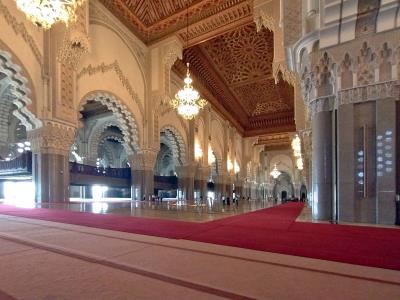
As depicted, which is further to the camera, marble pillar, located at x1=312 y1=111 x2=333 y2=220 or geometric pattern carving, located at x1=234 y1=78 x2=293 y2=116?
geometric pattern carving, located at x1=234 y1=78 x2=293 y2=116

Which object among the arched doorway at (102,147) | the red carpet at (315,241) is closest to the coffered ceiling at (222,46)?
the arched doorway at (102,147)

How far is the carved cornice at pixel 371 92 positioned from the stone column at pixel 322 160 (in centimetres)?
30

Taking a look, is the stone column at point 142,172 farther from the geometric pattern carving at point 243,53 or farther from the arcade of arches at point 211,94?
the geometric pattern carving at point 243,53

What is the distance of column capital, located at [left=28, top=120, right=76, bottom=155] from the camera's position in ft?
25.9

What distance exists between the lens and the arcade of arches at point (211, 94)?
4203 mm

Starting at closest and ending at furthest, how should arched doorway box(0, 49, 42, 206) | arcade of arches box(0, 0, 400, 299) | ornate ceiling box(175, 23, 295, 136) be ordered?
arcade of arches box(0, 0, 400, 299) < arched doorway box(0, 49, 42, 206) < ornate ceiling box(175, 23, 295, 136)

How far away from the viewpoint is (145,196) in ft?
38.9

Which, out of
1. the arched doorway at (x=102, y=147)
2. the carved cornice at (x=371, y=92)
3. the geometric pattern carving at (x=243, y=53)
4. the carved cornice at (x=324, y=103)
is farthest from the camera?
the geometric pattern carving at (x=243, y=53)

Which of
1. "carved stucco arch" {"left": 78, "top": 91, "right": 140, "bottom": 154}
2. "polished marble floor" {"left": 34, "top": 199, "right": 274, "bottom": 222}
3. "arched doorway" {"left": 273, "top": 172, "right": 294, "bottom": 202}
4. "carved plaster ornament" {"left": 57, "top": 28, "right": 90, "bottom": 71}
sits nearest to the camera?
"polished marble floor" {"left": 34, "top": 199, "right": 274, "bottom": 222}

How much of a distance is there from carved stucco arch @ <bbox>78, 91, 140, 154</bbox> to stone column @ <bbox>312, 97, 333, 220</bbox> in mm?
7577

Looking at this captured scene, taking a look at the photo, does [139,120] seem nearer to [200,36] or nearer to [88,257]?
[200,36]

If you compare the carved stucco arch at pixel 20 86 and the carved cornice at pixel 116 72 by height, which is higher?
the carved cornice at pixel 116 72

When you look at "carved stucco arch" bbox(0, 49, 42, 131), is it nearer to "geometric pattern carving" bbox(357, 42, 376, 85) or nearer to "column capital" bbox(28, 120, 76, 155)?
"column capital" bbox(28, 120, 76, 155)

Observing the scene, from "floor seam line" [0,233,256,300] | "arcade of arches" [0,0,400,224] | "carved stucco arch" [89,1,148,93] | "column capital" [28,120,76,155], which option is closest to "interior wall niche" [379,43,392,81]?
"arcade of arches" [0,0,400,224]
